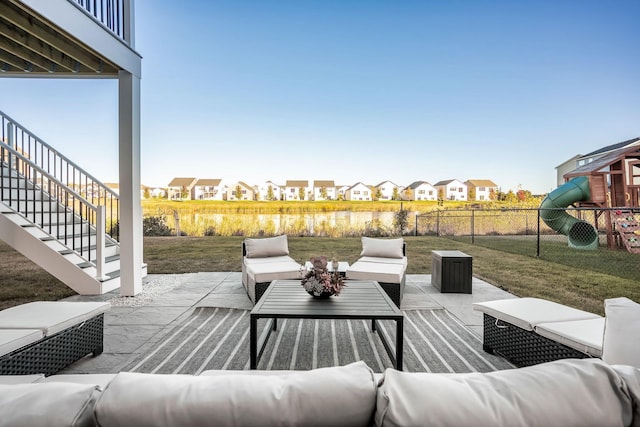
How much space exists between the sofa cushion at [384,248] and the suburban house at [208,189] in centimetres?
1040

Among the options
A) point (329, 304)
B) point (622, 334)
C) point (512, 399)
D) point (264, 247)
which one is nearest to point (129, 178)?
point (264, 247)

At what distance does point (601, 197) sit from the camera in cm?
→ 979

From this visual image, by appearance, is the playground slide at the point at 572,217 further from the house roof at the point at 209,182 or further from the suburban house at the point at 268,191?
the house roof at the point at 209,182

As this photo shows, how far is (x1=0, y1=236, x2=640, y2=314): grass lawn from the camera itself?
209 inches

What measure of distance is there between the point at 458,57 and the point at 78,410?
1200 centimetres

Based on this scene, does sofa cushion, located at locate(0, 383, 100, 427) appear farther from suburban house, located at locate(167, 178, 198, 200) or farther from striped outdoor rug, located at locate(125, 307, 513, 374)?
suburban house, located at locate(167, 178, 198, 200)

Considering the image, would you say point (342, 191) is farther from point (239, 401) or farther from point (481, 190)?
point (239, 401)

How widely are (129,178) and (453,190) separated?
15.3 meters

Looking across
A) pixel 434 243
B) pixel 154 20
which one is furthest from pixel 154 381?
pixel 154 20

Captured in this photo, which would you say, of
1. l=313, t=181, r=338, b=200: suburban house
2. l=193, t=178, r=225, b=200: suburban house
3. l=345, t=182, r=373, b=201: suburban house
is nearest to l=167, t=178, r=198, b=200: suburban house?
l=193, t=178, r=225, b=200: suburban house

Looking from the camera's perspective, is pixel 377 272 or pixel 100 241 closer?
pixel 377 272

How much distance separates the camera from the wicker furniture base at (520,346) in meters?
2.40

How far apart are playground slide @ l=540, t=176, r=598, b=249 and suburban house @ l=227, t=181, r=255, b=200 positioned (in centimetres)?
1087

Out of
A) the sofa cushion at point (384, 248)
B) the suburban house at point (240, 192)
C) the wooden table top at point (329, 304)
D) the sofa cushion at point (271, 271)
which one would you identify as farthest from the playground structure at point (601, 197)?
the suburban house at point (240, 192)
